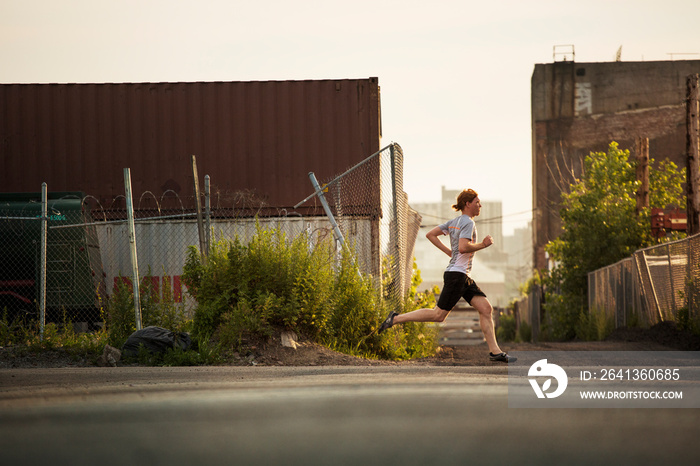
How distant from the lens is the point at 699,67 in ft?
119

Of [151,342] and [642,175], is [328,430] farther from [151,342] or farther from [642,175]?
[642,175]

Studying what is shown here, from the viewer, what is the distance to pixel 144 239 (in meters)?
14.8

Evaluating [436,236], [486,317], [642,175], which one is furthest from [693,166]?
[486,317]

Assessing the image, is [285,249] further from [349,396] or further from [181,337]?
[349,396]

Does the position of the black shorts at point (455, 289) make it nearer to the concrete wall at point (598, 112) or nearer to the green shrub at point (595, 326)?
the green shrub at point (595, 326)

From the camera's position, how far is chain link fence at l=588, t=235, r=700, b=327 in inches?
476

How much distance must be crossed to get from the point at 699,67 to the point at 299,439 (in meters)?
37.9

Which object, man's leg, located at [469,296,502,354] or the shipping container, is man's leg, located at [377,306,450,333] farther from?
the shipping container

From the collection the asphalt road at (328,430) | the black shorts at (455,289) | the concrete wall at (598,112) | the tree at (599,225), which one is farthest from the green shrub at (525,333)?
the asphalt road at (328,430)

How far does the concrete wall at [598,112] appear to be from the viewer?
35.4 m

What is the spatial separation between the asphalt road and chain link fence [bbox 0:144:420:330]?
191 inches

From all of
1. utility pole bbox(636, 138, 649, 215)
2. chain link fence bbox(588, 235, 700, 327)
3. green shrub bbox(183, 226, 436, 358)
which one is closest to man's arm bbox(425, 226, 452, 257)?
green shrub bbox(183, 226, 436, 358)

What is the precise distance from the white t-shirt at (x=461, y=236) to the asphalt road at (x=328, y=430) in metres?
3.95

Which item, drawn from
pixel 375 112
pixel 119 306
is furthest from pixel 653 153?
pixel 119 306
